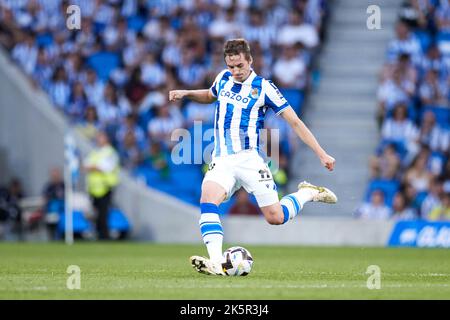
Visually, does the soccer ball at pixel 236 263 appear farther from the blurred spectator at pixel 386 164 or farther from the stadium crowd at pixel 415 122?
the blurred spectator at pixel 386 164

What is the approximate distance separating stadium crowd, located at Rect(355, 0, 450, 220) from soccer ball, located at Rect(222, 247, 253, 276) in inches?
412

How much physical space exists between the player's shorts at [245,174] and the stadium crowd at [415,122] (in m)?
9.96

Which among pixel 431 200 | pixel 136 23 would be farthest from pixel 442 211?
pixel 136 23

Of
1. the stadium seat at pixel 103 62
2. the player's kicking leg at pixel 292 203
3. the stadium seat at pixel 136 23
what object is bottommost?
the player's kicking leg at pixel 292 203

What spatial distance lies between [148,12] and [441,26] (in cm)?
723

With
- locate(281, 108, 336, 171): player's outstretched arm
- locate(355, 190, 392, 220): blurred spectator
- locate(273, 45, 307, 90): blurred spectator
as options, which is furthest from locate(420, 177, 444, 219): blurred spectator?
locate(281, 108, 336, 171): player's outstretched arm

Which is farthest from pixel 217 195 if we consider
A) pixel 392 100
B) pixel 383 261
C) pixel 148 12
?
pixel 148 12

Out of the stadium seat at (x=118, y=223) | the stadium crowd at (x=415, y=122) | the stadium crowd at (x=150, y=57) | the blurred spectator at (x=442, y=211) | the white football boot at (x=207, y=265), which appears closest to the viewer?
the white football boot at (x=207, y=265)

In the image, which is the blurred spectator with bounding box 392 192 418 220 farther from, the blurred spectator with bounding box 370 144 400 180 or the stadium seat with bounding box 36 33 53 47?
the stadium seat with bounding box 36 33 53 47

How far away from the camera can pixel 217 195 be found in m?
12.1

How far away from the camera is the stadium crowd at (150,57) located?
25.2m

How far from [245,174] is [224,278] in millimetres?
1195

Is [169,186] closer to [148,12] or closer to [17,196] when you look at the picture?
[17,196]

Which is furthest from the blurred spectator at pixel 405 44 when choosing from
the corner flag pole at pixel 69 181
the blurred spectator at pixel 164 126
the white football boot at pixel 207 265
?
the white football boot at pixel 207 265
